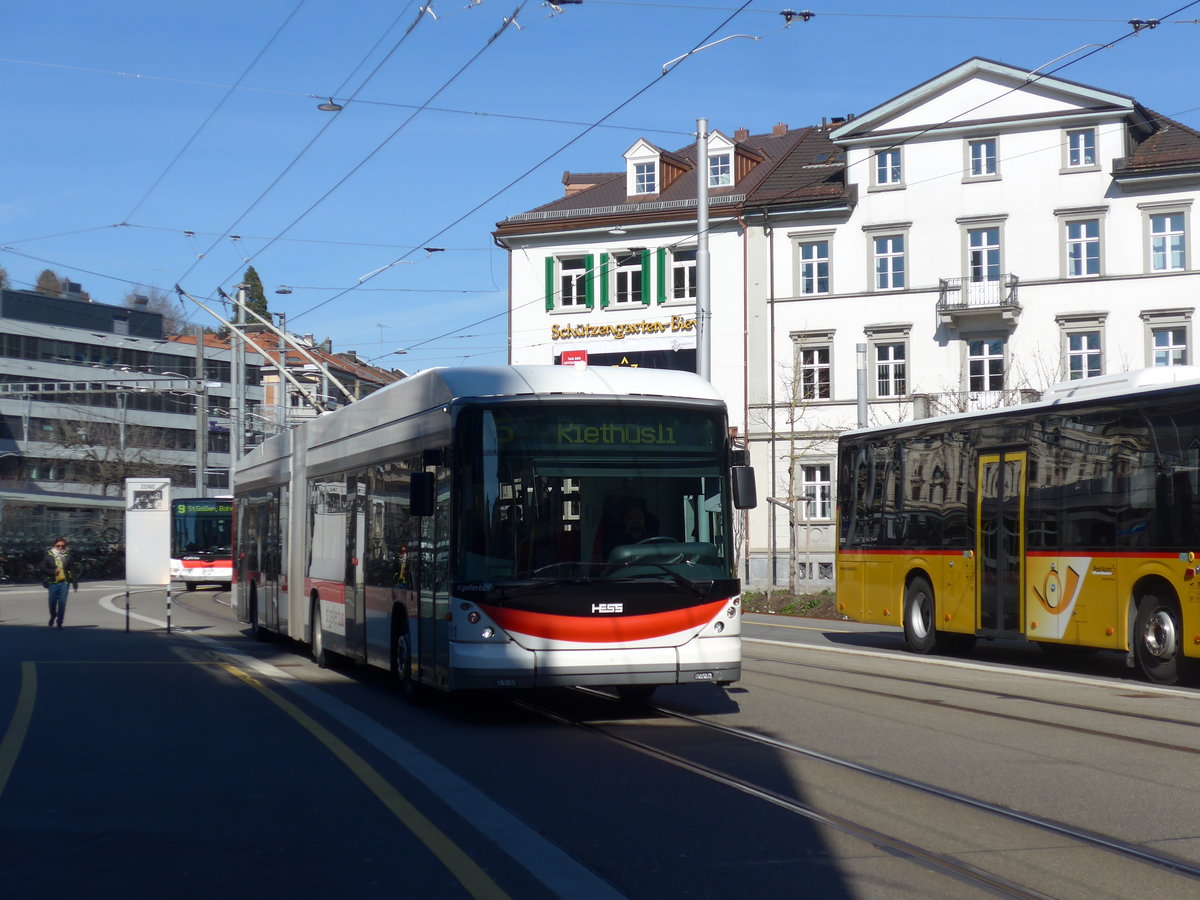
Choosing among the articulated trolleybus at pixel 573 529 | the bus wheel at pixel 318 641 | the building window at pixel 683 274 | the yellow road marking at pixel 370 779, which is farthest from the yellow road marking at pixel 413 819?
the building window at pixel 683 274

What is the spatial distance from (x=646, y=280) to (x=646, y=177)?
488cm

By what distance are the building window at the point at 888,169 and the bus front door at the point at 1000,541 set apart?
2970cm

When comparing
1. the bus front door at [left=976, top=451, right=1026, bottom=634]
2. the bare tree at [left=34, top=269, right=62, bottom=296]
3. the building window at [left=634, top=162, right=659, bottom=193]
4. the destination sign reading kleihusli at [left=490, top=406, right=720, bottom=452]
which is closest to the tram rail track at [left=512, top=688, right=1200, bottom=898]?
the destination sign reading kleihusli at [left=490, top=406, right=720, bottom=452]

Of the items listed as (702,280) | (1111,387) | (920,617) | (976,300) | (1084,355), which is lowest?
(920,617)

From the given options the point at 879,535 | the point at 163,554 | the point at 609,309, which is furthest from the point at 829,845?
the point at 609,309

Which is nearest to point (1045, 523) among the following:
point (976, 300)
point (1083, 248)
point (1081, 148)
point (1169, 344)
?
point (976, 300)

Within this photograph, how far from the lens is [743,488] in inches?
480

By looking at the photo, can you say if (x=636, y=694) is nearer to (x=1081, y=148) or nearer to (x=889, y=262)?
(x=889, y=262)

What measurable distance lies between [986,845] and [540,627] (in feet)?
17.0

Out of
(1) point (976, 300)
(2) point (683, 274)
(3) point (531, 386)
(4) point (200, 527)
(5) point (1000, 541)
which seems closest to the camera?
(3) point (531, 386)

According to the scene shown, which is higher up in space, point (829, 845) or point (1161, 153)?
A: point (1161, 153)

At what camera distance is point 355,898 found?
6148 mm

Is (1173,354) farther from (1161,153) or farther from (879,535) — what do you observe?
(879,535)

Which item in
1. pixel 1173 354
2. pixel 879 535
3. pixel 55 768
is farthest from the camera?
pixel 1173 354
